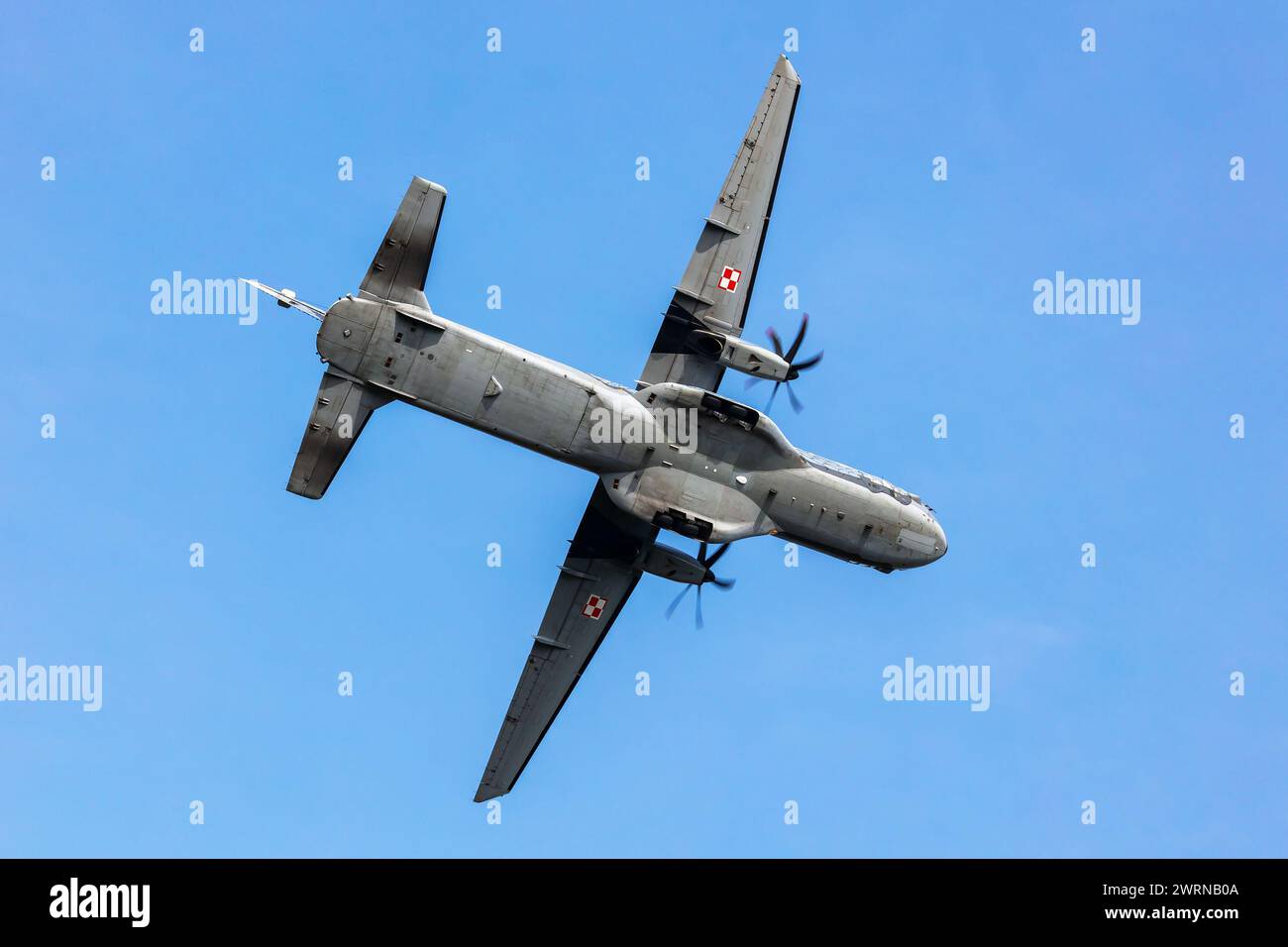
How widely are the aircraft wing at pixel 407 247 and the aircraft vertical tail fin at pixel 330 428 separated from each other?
10.1ft

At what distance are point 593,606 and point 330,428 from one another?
39.0 ft

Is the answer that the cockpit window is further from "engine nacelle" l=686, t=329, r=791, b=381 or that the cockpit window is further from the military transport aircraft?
"engine nacelle" l=686, t=329, r=791, b=381

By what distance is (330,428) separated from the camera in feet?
141

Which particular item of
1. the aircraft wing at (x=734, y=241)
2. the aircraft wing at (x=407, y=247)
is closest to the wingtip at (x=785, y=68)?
the aircraft wing at (x=734, y=241)

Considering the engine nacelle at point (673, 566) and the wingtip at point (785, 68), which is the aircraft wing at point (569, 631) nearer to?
the engine nacelle at point (673, 566)

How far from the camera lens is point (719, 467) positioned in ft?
149

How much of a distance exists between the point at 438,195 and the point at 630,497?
38.2 feet

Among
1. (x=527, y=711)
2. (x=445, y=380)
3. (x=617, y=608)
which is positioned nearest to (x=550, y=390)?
(x=445, y=380)

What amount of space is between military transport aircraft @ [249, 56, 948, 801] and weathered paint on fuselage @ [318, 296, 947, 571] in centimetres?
5

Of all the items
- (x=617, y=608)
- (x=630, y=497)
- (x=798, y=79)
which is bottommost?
(x=617, y=608)

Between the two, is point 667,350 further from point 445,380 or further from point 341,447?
point 341,447

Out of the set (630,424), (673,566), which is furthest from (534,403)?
(673,566)

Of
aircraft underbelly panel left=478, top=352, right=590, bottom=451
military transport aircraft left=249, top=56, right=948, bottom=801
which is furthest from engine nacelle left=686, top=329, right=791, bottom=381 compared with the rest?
aircraft underbelly panel left=478, top=352, right=590, bottom=451

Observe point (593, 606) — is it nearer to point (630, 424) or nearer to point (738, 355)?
point (630, 424)
